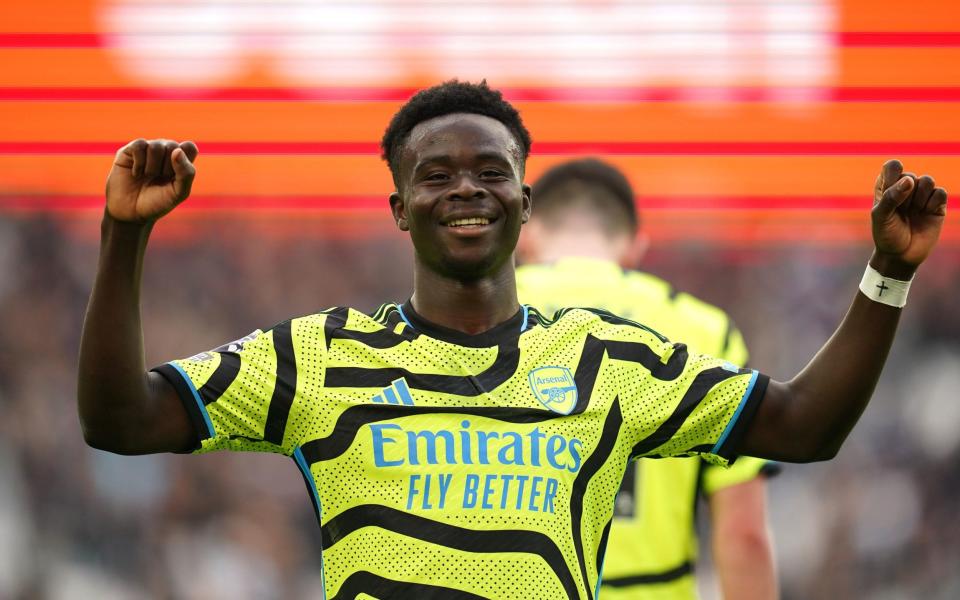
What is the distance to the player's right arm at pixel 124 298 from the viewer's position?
2111 mm

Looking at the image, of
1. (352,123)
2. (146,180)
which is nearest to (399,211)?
(146,180)

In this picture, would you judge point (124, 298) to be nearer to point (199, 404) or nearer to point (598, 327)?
point (199, 404)

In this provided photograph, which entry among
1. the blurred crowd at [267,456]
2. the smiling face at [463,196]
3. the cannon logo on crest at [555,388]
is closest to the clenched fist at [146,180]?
the smiling face at [463,196]

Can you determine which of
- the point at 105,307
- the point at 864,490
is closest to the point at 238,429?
the point at 105,307

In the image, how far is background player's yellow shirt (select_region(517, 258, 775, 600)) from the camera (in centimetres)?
364

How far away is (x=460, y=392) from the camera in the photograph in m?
2.32

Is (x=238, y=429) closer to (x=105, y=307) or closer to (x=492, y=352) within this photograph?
(x=105, y=307)

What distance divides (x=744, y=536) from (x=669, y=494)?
256 mm

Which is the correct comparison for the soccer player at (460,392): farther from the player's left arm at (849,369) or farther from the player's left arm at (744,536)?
the player's left arm at (744,536)

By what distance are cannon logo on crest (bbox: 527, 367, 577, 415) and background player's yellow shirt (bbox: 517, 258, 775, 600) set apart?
4.25ft

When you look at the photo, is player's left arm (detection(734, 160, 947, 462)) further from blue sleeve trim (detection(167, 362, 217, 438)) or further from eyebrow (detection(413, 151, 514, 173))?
blue sleeve trim (detection(167, 362, 217, 438))

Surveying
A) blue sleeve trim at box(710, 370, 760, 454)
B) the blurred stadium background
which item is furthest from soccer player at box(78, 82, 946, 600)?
the blurred stadium background

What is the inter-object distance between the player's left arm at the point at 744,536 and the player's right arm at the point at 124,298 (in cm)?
203

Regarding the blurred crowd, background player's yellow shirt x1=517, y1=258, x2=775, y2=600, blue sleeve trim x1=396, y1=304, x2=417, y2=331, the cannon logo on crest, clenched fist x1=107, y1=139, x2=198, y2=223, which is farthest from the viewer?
the blurred crowd
